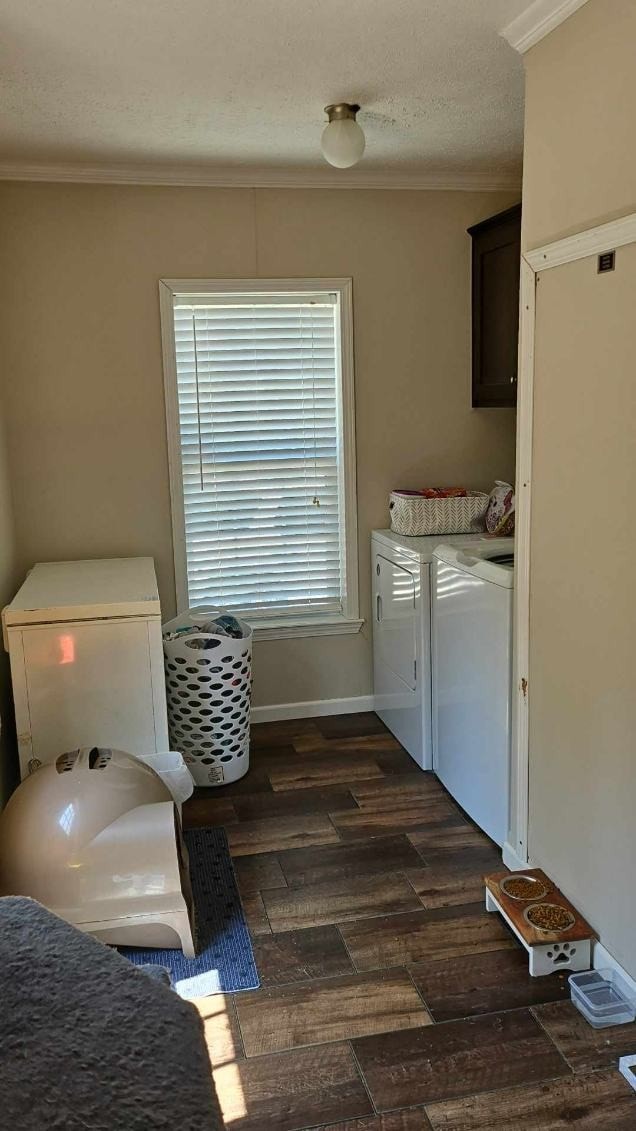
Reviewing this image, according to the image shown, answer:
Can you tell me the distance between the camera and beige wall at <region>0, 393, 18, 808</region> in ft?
9.86

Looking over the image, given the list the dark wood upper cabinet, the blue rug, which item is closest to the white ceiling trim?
the dark wood upper cabinet

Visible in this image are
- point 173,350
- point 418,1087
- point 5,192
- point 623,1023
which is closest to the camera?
point 418,1087

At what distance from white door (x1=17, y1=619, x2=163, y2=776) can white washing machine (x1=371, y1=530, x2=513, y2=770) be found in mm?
1101

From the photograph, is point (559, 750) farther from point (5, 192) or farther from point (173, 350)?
point (5, 192)

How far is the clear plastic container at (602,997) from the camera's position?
2039 millimetres

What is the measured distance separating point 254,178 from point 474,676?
2.21 m

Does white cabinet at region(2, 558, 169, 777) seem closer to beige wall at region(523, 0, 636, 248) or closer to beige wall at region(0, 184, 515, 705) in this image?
beige wall at region(0, 184, 515, 705)

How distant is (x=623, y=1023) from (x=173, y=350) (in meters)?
2.86

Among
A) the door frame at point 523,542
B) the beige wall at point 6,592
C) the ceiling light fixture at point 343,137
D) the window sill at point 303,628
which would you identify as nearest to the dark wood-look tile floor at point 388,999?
the door frame at point 523,542

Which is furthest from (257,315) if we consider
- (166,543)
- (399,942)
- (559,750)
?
(399,942)

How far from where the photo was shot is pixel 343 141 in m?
2.77

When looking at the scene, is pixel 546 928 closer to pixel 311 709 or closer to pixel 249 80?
pixel 311 709

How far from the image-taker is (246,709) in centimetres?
347

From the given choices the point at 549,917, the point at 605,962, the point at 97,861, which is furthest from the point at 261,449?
the point at 605,962
